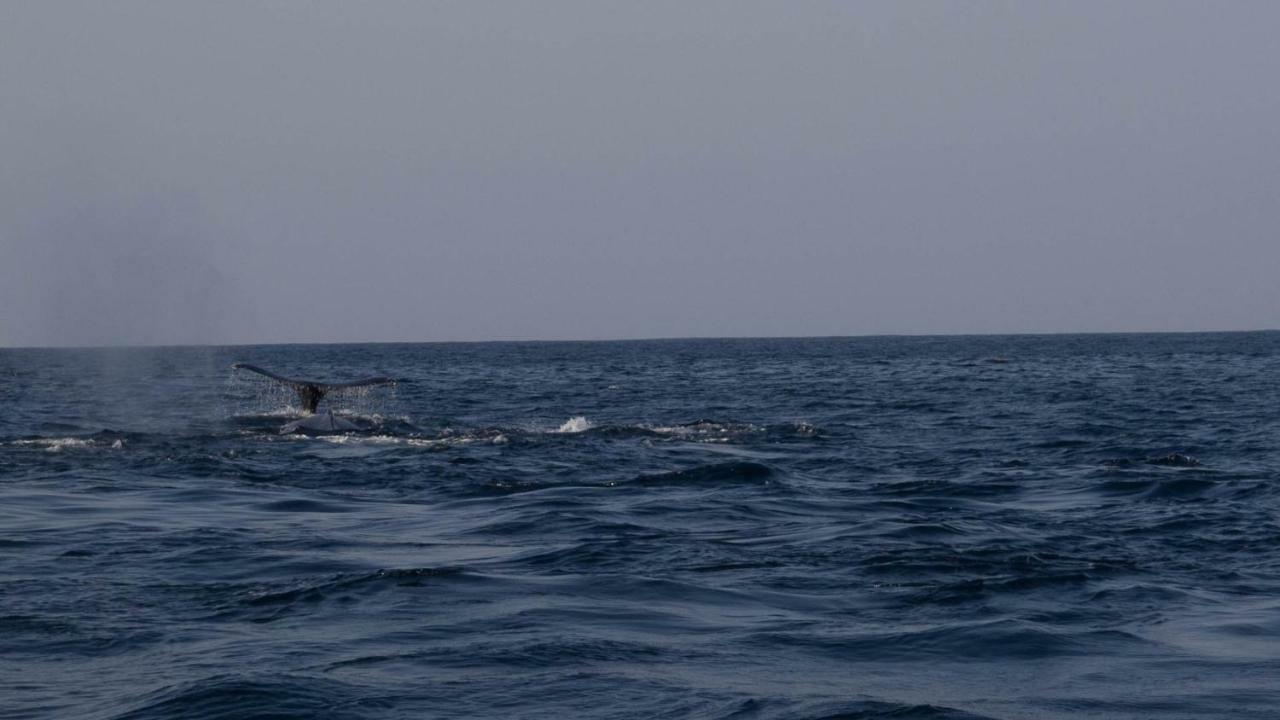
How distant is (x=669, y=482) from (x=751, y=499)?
2459mm

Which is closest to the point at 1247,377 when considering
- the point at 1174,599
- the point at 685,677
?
the point at 1174,599

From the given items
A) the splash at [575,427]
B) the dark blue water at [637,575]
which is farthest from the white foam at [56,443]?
the splash at [575,427]

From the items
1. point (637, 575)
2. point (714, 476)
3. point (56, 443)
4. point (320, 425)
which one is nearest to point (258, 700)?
point (637, 575)

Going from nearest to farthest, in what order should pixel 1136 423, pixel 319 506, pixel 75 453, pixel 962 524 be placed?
pixel 962 524, pixel 319 506, pixel 75 453, pixel 1136 423

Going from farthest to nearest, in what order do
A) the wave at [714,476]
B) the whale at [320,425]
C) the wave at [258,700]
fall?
the whale at [320,425] → the wave at [714,476] → the wave at [258,700]

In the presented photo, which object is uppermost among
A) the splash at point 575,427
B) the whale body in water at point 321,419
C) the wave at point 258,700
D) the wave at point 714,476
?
the whale body in water at point 321,419

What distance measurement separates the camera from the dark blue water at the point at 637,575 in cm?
951

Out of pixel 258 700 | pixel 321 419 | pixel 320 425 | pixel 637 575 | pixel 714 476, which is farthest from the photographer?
pixel 321 419

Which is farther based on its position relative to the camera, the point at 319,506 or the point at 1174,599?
the point at 319,506

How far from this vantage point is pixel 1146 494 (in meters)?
20.3

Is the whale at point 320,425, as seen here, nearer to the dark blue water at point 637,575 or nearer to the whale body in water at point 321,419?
the whale body in water at point 321,419

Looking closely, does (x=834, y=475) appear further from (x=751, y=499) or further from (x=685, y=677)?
(x=685, y=677)

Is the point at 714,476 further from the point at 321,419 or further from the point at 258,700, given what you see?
the point at 258,700

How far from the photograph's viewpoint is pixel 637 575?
13.8 meters
